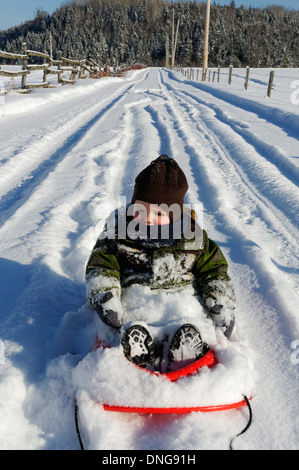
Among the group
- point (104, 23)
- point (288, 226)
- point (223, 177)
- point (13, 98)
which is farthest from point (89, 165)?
point (104, 23)

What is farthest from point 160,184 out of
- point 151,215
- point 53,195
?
point 53,195

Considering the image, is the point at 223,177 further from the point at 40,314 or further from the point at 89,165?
the point at 40,314

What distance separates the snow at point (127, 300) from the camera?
54.0 inches

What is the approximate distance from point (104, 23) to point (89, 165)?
106 m

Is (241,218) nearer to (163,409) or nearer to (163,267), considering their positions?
(163,267)

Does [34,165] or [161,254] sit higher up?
[161,254]

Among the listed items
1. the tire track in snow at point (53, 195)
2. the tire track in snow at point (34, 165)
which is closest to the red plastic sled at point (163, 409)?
the tire track in snow at point (53, 195)

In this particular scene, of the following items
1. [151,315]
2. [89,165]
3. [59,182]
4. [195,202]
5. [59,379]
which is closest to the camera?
[59,379]

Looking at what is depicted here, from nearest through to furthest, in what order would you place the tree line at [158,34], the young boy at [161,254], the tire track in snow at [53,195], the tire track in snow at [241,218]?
the young boy at [161,254]
the tire track in snow at [241,218]
the tire track in snow at [53,195]
the tree line at [158,34]

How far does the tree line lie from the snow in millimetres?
37112

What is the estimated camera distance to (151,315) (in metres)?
1.64

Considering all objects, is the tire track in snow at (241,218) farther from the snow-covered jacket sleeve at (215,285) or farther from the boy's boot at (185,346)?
the boy's boot at (185,346)

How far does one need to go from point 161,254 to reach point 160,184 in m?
0.32

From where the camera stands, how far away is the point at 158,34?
3209 inches
